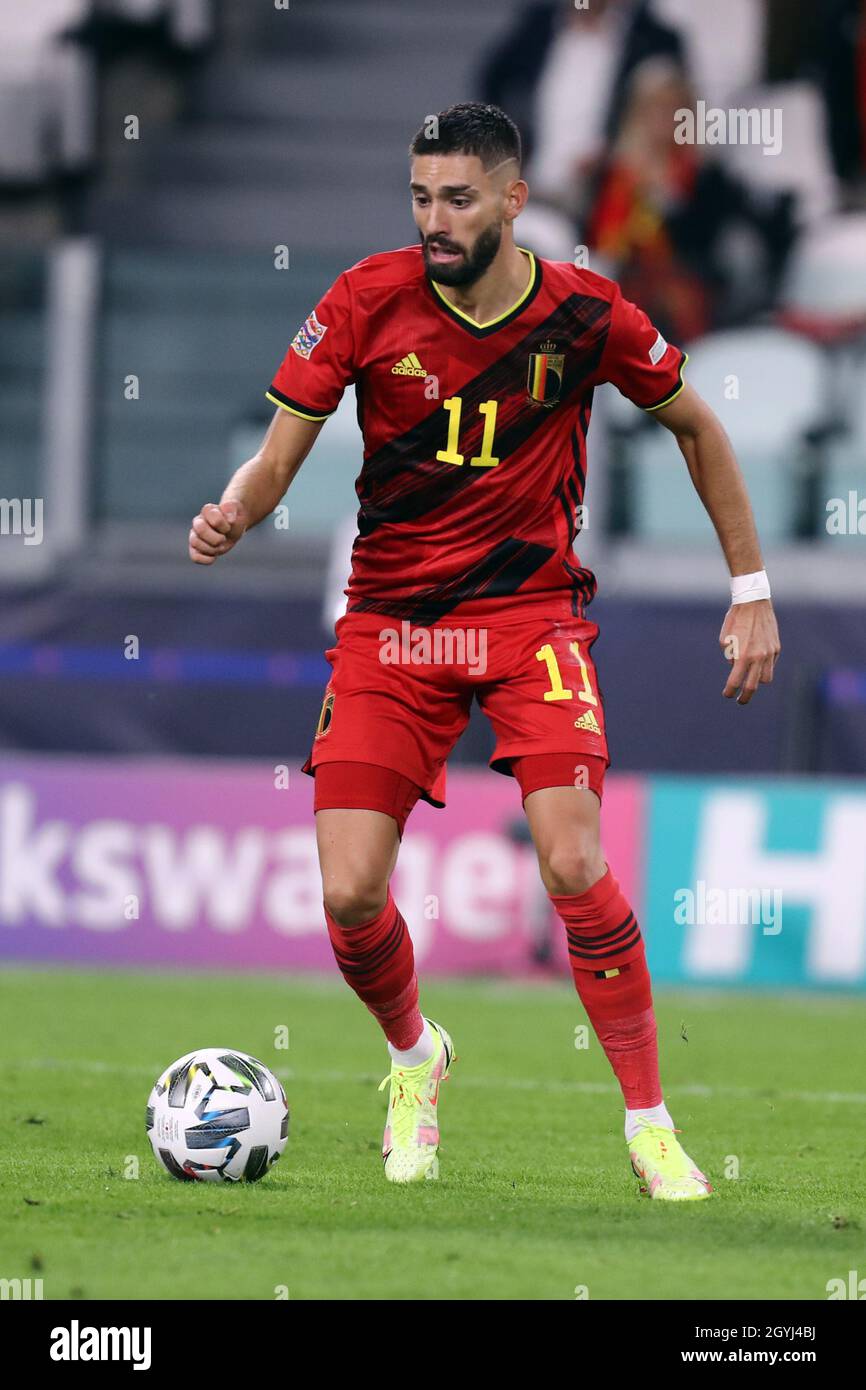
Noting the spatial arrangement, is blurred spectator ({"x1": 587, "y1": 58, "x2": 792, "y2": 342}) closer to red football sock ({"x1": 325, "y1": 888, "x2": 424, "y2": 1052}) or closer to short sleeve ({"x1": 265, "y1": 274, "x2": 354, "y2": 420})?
short sleeve ({"x1": 265, "y1": 274, "x2": 354, "y2": 420})

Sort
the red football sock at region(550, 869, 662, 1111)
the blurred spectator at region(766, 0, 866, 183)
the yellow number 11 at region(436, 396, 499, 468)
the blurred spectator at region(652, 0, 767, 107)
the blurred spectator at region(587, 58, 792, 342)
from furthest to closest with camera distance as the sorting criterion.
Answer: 1. the blurred spectator at region(652, 0, 767, 107)
2. the blurred spectator at region(766, 0, 866, 183)
3. the blurred spectator at region(587, 58, 792, 342)
4. the yellow number 11 at region(436, 396, 499, 468)
5. the red football sock at region(550, 869, 662, 1111)

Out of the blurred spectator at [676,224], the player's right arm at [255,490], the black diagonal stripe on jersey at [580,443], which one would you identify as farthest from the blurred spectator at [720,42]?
the player's right arm at [255,490]

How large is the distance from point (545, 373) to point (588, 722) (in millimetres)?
845

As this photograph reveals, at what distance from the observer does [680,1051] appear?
8812 mm

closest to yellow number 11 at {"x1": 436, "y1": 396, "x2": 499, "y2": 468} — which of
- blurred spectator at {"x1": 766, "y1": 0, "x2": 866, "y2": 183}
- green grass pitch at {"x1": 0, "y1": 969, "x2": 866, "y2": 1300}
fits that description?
green grass pitch at {"x1": 0, "y1": 969, "x2": 866, "y2": 1300}

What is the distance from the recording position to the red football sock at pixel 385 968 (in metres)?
5.56

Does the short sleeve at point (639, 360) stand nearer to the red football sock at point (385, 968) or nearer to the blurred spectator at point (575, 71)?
the red football sock at point (385, 968)

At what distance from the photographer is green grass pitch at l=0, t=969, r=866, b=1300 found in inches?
170

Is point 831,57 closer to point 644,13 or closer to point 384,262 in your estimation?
point 644,13

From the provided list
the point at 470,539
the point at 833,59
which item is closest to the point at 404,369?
the point at 470,539

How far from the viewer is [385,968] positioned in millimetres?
5625

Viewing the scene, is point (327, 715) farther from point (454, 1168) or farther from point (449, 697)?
point (454, 1168)

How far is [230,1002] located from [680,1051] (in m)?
2.33

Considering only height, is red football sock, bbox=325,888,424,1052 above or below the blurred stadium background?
below
